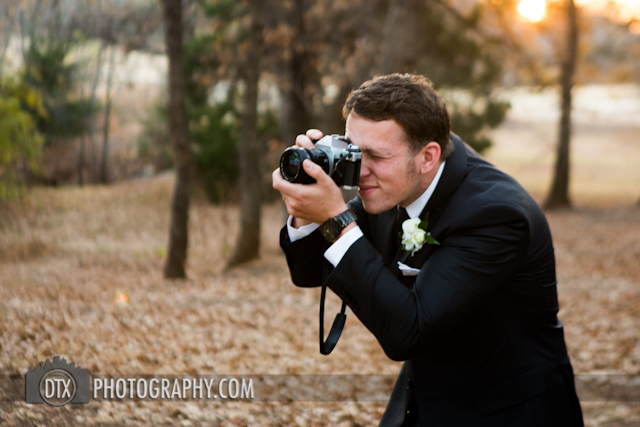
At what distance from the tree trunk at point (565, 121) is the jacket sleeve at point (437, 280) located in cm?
1543

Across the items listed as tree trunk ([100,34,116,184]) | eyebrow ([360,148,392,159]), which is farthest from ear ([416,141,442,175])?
tree trunk ([100,34,116,184])

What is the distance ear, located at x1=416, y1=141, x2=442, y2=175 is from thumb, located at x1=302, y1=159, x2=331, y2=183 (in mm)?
419

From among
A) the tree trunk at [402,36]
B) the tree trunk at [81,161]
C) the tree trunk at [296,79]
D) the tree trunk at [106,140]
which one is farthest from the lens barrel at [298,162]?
the tree trunk at [81,161]

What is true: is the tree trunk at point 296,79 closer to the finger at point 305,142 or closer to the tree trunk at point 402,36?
the tree trunk at point 402,36

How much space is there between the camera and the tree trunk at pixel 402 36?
346 inches

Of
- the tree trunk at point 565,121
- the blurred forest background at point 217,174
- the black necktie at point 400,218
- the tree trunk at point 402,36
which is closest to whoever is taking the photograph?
the black necktie at point 400,218

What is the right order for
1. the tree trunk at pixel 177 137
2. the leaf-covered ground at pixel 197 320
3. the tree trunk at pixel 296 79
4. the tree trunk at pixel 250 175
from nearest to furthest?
the leaf-covered ground at pixel 197 320 < the tree trunk at pixel 177 137 < the tree trunk at pixel 250 175 < the tree trunk at pixel 296 79

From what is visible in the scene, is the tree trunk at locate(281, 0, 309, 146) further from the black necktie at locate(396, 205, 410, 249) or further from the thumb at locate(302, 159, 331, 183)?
the thumb at locate(302, 159, 331, 183)

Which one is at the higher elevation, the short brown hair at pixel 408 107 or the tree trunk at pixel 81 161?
the short brown hair at pixel 408 107

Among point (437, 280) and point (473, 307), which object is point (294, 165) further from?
point (473, 307)

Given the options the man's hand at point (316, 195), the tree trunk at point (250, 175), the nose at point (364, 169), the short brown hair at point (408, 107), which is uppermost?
the short brown hair at point (408, 107)

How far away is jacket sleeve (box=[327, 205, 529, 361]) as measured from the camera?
1.85 meters

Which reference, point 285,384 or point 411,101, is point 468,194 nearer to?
point 411,101

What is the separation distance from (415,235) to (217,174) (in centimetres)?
1469
